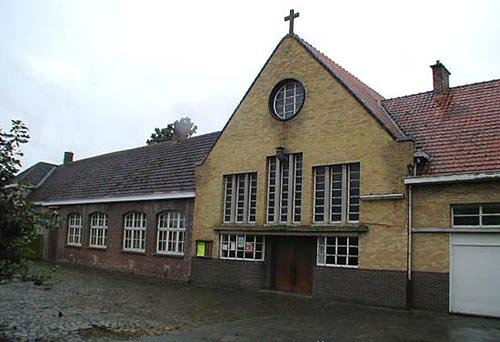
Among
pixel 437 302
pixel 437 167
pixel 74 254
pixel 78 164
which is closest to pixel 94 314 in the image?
pixel 437 302

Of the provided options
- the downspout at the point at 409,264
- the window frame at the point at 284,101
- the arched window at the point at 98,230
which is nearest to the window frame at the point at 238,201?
the window frame at the point at 284,101

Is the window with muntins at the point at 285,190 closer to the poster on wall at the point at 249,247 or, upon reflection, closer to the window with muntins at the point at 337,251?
the poster on wall at the point at 249,247

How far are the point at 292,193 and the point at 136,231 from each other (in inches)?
389

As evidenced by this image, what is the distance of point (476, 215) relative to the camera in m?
13.9

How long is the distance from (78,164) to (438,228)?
27.9 m

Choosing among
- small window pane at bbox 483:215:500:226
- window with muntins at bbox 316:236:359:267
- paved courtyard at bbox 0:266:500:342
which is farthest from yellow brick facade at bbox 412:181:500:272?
window with muntins at bbox 316:236:359:267

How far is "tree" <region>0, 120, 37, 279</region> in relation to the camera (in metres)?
9.16

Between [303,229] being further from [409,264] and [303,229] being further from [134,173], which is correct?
[134,173]

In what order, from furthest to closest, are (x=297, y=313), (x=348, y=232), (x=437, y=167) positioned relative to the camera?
(x=348, y=232) → (x=437, y=167) → (x=297, y=313)

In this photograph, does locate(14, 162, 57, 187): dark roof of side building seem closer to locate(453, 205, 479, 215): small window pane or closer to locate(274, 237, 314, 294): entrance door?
locate(274, 237, 314, 294): entrance door

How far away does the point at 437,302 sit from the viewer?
555 inches

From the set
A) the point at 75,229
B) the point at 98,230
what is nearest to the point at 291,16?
the point at 98,230

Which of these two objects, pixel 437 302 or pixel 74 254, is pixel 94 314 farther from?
pixel 74 254

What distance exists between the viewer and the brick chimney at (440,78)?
18500mm
